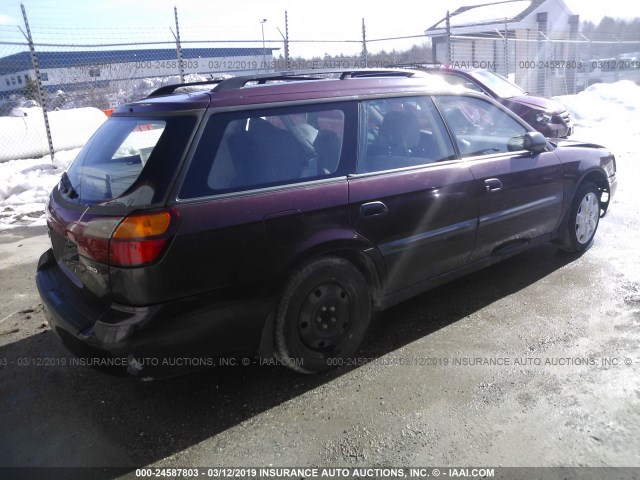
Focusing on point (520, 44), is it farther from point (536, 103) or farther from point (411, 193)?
point (411, 193)

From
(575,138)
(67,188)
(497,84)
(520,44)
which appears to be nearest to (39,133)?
(67,188)

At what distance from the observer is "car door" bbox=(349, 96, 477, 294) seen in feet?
10.4

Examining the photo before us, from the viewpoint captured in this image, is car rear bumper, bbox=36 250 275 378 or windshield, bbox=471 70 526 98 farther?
windshield, bbox=471 70 526 98

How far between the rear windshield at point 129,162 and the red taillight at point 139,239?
4.2 inches

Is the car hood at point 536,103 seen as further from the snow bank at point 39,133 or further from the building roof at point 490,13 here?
the building roof at point 490,13

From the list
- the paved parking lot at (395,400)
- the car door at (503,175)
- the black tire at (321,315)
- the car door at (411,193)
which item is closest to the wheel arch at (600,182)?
the car door at (503,175)

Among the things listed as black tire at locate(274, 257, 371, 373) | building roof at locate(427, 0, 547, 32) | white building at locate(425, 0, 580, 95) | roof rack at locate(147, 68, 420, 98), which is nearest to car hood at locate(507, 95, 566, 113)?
roof rack at locate(147, 68, 420, 98)

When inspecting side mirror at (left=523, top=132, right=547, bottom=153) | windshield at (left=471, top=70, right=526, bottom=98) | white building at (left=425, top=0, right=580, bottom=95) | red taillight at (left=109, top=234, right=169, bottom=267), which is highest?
white building at (left=425, top=0, right=580, bottom=95)

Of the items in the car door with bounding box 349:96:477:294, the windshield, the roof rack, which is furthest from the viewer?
the windshield

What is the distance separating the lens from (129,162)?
9.40 ft

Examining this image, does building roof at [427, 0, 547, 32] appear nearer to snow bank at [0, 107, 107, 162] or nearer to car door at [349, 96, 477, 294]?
snow bank at [0, 107, 107, 162]

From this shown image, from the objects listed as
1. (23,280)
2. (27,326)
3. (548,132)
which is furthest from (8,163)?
(548,132)

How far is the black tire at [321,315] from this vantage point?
9.38 feet

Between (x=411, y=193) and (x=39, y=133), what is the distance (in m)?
10.7
